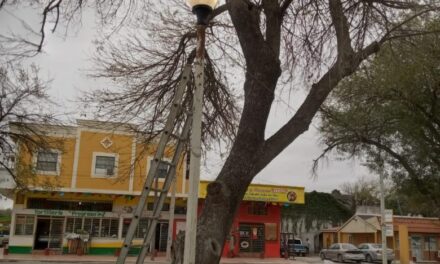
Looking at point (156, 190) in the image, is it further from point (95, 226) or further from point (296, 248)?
point (296, 248)

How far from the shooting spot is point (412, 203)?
79.5 ft

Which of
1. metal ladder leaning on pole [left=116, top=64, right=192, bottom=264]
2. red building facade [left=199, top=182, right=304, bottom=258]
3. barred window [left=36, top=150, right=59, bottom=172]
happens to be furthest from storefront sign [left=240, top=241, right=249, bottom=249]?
metal ladder leaning on pole [left=116, top=64, right=192, bottom=264]

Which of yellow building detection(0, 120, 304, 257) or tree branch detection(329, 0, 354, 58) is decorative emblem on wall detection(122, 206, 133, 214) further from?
tree branch detection(329, 0, 354, 58)

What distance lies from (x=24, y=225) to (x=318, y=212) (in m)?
34.2

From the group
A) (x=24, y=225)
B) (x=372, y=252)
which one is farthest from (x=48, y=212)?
(x=372, y=252)

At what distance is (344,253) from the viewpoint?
1756 inches

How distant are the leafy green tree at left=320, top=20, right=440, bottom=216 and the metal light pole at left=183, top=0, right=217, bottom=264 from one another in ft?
36.1

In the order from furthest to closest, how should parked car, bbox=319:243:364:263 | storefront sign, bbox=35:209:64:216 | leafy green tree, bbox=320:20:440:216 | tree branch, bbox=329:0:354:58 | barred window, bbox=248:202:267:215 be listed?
1. parked car, bbox=319:243:364:263
2. barred window, bbox=248:202:267:215
3. storefront sign, bbox=35:209:64:216
4. leafy green tree, bbox=320:20:440:216
5. tree branch, bbox=329:0:354:58

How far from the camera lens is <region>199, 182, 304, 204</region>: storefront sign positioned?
1604 inches

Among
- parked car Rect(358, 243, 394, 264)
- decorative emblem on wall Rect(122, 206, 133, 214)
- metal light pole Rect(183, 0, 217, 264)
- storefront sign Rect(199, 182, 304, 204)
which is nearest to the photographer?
metal light pole Rect(183, 0, 217, 264)

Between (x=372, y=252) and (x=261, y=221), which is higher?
(x=261, y=221)

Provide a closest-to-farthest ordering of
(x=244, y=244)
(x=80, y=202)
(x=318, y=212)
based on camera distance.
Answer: (x=80, y=202) < (x=244, y=244) < (x=318, y=212)

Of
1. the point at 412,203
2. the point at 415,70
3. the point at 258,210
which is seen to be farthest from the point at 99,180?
the point at 415,70

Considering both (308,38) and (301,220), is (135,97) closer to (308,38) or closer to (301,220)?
(308,38)
